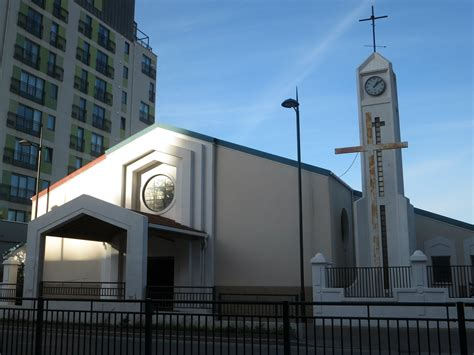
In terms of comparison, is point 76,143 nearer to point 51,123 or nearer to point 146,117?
point 51,123

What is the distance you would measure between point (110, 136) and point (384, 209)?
133ft

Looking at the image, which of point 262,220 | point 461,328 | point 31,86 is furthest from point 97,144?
point 461,328

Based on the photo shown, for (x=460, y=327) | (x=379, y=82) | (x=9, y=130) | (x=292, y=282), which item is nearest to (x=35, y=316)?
(x=460, y=327)

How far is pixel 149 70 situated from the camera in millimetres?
65438

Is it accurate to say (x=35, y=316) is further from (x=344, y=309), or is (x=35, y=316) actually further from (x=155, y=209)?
(x=155, y=209)

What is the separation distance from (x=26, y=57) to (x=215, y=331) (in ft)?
146

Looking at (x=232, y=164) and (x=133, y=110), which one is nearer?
(x=232, y=164)

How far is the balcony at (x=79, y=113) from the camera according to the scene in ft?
173

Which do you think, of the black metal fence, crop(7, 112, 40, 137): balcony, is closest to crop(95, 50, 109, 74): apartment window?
crop(7, 112, 40, 137): balcony

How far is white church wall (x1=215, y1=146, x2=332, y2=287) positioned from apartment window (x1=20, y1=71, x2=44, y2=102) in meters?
28.8

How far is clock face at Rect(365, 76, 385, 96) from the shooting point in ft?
75.9

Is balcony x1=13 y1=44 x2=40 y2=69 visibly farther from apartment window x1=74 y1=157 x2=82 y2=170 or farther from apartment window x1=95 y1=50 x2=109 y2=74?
apartment window x1=74 y1=157 x2=82 y2=170

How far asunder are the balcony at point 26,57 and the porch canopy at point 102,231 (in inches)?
1079

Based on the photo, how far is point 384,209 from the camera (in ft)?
72.7
